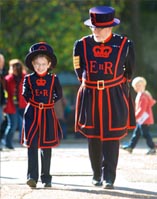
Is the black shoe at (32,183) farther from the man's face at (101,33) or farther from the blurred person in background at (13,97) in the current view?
the blurred person in background at (13,97)

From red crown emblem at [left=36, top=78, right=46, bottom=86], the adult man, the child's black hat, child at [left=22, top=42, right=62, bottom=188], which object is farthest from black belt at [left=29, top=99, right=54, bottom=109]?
the adult man

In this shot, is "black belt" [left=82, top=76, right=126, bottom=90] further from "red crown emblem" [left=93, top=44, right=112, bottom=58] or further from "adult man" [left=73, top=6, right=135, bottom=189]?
"red crown emblem" [left=93, top=44, right=112, bottom=58]

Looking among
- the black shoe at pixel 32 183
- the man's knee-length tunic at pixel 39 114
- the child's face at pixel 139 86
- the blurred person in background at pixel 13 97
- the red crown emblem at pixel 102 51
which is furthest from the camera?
the blurred person in background at pixel 13 97

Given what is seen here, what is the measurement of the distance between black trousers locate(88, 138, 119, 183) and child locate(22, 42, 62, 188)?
2.04 ft

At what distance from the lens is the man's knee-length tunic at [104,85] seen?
8.13 metres

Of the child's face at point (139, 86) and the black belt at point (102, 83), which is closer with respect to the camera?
the black belt at point (102, 83)

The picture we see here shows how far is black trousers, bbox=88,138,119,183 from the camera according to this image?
8281 millimetres

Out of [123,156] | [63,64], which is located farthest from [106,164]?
[63,64]

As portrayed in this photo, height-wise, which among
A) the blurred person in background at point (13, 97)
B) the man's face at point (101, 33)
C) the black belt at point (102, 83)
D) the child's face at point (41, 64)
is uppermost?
the man's face at point (101, 33)

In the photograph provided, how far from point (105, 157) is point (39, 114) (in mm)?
968

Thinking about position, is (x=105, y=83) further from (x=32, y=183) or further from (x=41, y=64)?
(x=32, y=183)

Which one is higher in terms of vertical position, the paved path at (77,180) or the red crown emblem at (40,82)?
the red crown emblem at (40,82)

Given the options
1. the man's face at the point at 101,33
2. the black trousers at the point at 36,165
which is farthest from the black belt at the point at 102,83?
the black trousers at the point at 36,165

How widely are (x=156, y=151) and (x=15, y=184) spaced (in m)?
5.21
